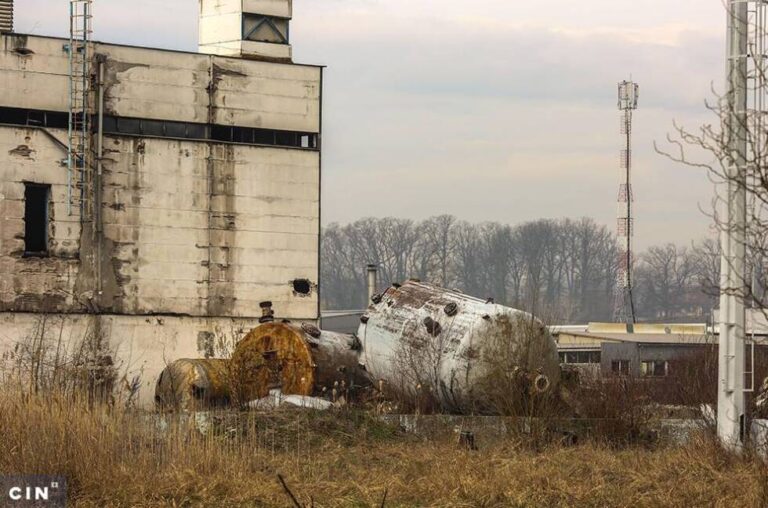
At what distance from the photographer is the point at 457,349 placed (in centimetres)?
2442

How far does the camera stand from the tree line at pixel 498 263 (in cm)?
13475

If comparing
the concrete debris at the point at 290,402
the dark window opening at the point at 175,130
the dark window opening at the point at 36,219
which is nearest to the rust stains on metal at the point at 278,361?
the concrete debris at the point at 290,402

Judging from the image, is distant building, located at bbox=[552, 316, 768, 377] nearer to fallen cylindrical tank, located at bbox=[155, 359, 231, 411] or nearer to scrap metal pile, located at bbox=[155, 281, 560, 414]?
scrap metal pile, located at bbox=[155, 281, 560, 414]

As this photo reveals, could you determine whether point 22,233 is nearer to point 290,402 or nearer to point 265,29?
point 265,29

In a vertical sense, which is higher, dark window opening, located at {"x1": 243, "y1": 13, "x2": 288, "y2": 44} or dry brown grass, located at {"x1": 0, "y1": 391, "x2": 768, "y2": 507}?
dark window opening, located at {"x1": 243, "y1": 13, "x2": 288, "y2": 44}

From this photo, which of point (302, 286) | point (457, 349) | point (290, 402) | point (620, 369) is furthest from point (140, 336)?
point (457, 349)

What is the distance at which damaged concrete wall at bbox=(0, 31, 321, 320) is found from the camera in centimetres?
3378

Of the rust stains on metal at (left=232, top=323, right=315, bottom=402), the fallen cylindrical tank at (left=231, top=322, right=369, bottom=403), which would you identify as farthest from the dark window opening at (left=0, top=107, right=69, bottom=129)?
the rust stains on metal at (left=232, top=323, right=315, bottom=402)

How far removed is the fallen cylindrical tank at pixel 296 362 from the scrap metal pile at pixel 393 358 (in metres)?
0.02

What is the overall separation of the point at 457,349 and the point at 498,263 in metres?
117

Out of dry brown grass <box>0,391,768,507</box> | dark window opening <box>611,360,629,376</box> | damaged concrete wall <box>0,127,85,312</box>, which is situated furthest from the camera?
damaged concrete wall <box>0,127,85,312</box>

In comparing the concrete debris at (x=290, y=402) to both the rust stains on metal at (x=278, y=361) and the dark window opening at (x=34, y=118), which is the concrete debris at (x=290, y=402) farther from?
the dark window opening at (x=34, y=118)

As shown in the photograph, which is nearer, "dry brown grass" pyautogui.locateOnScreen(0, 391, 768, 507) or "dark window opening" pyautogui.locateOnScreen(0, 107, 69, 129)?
"dry brown grass" pyautogui.locateOnScreen(0, 391, 768, 507)

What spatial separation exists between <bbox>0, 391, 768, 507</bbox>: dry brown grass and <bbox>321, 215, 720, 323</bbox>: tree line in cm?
11021
